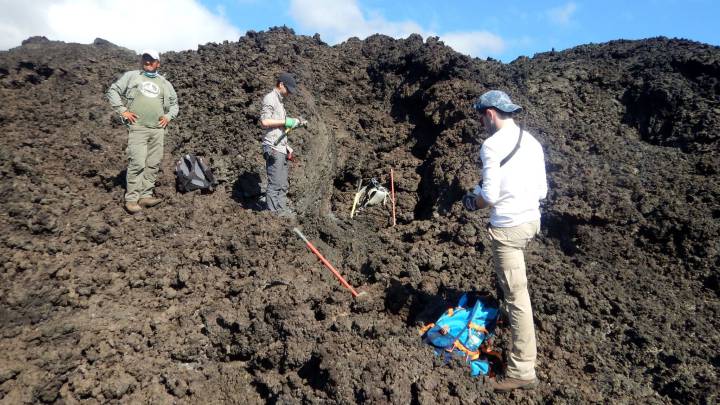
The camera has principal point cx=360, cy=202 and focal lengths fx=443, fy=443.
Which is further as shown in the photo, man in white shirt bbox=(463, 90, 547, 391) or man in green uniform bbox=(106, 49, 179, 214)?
man in green uniform bbox=(106, 49, 179, 214)

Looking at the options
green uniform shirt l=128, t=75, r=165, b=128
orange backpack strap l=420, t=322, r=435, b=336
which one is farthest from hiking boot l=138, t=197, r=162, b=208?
orange backpack strap l=420, t=322, r=435, b=336

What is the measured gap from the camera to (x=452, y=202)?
6242 millimetres

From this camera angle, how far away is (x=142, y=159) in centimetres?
558

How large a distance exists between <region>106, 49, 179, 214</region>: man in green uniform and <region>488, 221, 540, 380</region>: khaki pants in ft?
14.4

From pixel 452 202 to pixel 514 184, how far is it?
2976mm

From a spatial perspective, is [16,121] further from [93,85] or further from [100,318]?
[100,318]

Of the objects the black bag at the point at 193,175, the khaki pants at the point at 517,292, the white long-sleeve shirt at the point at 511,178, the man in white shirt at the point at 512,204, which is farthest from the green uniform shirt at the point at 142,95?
the khaki pants at the point at 517,292

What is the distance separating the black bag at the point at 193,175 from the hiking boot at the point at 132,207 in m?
0.65

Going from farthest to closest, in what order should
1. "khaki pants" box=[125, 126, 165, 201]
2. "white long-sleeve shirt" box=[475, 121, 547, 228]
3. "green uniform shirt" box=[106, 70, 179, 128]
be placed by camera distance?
"khaki pants" box=[125, 126, 165, 201], "green uniform shirt" box=[106, 70, 179, 128], "white long-sleeve shirt" box=[475, 121, 547, 228]

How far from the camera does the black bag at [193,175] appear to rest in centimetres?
603

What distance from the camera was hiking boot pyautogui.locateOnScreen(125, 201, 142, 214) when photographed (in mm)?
5547

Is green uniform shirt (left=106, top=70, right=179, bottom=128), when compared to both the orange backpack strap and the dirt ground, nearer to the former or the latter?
the dirt ground

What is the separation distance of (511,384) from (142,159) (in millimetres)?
4869

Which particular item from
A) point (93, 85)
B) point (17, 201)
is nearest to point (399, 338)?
point (17, 201)
